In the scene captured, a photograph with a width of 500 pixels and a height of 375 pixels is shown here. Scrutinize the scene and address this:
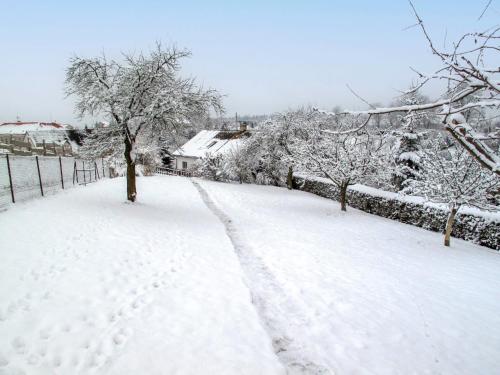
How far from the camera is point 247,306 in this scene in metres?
5.42

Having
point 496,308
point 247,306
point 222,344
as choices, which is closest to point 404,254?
point 496,308

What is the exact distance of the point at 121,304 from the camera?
5203 millimetres

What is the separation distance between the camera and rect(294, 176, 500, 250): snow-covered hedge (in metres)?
11.1

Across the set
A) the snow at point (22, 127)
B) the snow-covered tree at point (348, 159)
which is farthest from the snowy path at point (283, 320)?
the snow at point (22, 127)

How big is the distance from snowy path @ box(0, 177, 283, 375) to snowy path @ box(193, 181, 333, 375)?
23 centimetres

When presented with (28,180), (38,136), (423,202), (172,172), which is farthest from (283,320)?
(38,136)

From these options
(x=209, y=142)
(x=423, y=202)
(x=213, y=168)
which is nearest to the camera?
(x=423, y=202)

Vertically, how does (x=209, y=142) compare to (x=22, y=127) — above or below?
below

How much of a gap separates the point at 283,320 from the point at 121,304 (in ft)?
9.56

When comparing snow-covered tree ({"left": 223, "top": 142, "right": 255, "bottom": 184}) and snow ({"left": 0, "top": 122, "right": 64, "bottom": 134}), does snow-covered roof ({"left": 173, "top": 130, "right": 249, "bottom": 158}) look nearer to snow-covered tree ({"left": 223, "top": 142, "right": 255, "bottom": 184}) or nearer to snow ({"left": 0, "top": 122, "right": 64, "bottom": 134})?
snow-covered tree ({"left": 223, "top": 142, "right": 255, "bottom": 184})

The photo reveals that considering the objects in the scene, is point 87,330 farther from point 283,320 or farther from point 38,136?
point 38,136

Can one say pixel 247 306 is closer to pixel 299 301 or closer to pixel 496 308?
pixel 299 301

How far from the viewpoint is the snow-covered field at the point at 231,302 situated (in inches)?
159

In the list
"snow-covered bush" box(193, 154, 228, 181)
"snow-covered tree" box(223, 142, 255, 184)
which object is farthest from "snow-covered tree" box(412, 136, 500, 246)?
"snow-covered bush" box(193, 154, 228, 181)
